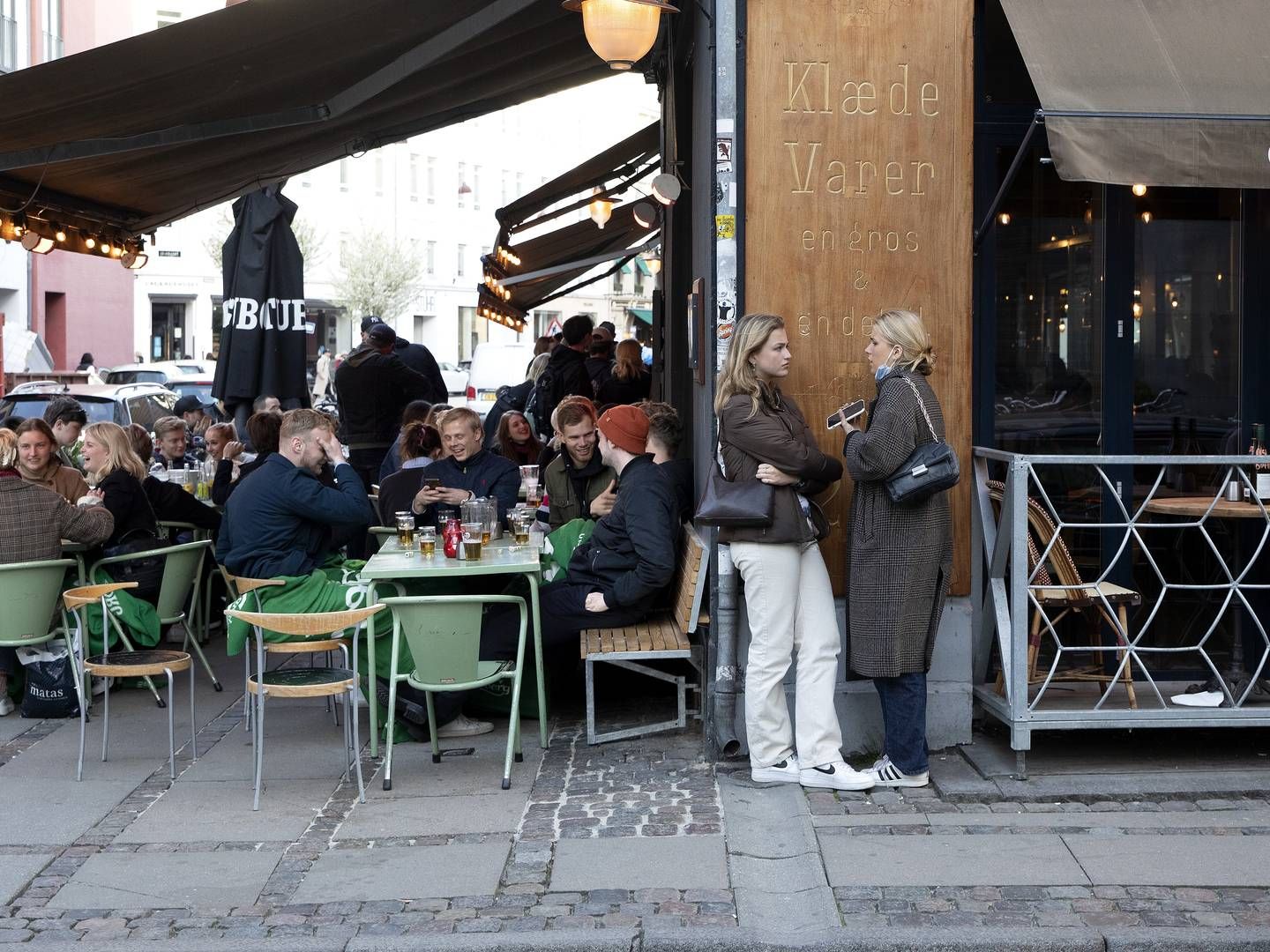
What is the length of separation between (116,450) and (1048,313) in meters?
5.15

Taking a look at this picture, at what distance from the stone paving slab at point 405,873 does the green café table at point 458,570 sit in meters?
1.26

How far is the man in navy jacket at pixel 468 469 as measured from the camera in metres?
8.19

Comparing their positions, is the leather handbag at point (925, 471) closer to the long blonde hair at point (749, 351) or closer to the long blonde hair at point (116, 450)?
the long blonde hair at point (749, 351)

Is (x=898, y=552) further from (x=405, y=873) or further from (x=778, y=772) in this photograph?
(x=405, y=873)

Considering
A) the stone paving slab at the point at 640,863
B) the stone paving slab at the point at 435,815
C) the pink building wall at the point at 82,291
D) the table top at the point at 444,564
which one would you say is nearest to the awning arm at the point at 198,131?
the table top at the point at 444,564

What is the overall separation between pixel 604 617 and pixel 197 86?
373cm

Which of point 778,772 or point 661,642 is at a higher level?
point 661,642

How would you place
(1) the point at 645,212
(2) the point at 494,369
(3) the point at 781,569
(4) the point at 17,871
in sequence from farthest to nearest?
(2) the point at 494,369 → (1) the point at 645,212 → (3) the point at 781,569 → (4) the point at 17,871

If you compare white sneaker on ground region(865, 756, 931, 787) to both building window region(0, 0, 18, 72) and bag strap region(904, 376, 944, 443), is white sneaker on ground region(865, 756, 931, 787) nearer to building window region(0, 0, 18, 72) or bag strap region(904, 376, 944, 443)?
bag strap region(904, 376, 944, 443)

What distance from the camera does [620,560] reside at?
705 cm

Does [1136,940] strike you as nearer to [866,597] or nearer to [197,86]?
[866,597]

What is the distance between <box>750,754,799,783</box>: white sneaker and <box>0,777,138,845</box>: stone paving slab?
2.67 metres

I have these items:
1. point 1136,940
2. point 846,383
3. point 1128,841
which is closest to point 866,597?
point 846,383

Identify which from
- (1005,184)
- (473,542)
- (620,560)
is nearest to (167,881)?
(473,542)
